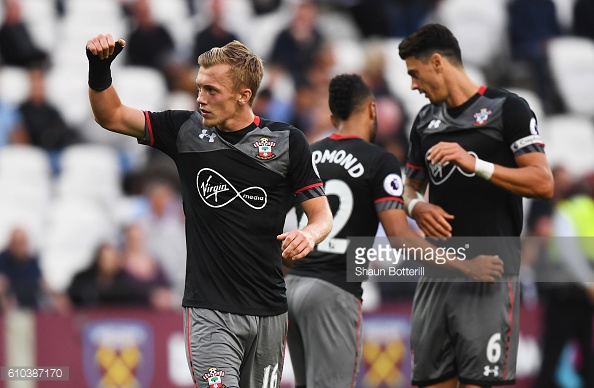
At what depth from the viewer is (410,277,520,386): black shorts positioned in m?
7.32

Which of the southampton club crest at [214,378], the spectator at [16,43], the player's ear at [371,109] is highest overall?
the spectator at [16,43]

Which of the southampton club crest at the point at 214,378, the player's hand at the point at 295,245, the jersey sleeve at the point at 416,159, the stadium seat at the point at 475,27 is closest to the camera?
the player's hand at the point at 295,245

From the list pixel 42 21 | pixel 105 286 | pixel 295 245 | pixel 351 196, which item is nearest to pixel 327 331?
pixel 351 196

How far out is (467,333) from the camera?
24.1 ft

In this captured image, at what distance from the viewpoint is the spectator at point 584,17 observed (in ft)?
59.7

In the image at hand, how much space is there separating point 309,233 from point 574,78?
1231 cm

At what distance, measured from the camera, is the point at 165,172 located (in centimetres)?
1347

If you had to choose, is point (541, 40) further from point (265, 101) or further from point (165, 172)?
point (165, 172)

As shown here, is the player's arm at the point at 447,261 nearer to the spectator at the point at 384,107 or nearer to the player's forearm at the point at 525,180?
the player's forearm at the point at 525,180

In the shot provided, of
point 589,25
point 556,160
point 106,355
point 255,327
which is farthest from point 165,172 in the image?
point 589,25

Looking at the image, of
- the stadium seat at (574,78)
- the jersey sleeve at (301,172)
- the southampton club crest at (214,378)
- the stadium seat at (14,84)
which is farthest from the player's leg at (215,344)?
the stadium seat at (574,78)

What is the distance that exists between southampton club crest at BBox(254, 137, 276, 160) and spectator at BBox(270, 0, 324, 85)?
9707 mm

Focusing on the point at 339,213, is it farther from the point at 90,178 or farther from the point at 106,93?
the point at 90,178

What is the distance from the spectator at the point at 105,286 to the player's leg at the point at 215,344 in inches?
212
